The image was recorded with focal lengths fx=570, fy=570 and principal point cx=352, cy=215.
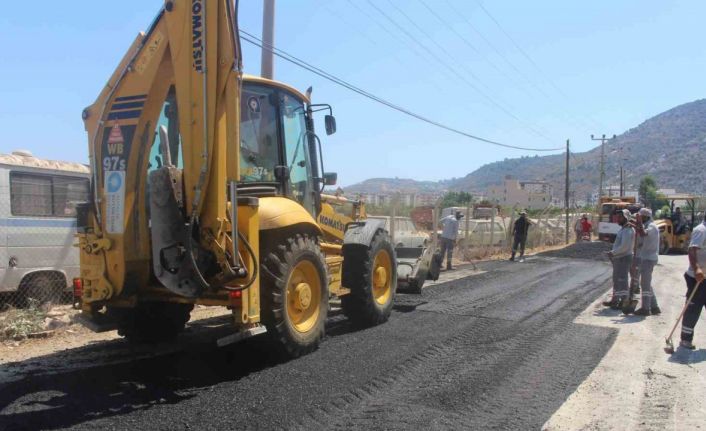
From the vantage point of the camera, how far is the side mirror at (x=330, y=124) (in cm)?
729

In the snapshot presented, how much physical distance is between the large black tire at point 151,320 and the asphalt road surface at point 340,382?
0.22 metres

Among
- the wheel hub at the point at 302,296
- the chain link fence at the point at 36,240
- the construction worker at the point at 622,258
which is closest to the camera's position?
→ the wheel hub at the point at 302,296

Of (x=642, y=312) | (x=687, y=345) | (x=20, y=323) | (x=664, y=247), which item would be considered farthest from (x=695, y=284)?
(x=664, y=247)

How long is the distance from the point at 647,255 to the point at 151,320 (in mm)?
7404

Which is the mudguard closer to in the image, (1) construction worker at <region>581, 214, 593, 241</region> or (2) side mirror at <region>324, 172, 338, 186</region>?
(2) side mirror at <region>324, 172, 338, 186</region>

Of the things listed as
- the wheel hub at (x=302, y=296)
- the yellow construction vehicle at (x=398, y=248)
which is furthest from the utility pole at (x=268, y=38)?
the wheel hub at (x=302, y=296)

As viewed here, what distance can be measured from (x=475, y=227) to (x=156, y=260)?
17291mm

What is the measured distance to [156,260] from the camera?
499 centimetres

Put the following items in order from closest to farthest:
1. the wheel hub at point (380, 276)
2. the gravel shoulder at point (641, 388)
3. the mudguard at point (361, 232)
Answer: the gravel shoulder at point (641, 388)
the mudguard at point (361, 232)
the wheel hub at point (380, 276)

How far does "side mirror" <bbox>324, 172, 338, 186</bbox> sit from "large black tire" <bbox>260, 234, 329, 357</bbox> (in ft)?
4.24

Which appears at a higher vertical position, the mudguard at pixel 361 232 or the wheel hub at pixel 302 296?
the mudguard at pixel 361 232

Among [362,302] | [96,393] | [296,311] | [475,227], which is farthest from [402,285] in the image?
[475,227]

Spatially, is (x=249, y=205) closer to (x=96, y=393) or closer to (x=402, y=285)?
(x=96, y=393)

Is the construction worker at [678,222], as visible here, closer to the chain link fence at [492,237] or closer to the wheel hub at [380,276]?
the chain link fence at [492,237]
